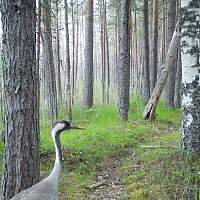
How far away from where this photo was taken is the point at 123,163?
941cm

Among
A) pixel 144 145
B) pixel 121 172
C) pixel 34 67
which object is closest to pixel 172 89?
pixel 144 145

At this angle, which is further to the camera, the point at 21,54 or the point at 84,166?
the point at 84,166

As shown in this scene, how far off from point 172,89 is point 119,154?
8823mm

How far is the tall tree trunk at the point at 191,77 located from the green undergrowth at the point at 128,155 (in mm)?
424

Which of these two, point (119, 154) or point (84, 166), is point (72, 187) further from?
point (119, 154)

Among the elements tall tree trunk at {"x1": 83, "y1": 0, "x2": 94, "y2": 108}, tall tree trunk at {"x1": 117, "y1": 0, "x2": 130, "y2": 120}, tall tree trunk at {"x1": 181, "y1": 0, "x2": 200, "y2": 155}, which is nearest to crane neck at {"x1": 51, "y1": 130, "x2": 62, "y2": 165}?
tall tree trunk at {"x1": 181, "y1": 0, "x2": 200, "y2": 155}

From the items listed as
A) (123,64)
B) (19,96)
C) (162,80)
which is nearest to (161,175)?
(19,96)

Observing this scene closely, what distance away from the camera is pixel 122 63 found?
563 inches

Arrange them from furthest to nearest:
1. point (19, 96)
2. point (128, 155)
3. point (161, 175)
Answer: point (128, 155)
point (161, 175)
point (19, 96)

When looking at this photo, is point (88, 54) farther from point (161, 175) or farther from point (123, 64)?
point (161, 175)

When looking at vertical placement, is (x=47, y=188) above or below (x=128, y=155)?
above

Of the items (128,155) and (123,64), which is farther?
(123,64)

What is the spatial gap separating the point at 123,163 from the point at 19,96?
4092 mm

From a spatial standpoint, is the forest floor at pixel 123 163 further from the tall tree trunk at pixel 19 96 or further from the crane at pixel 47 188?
the crane at pixel 47 188
